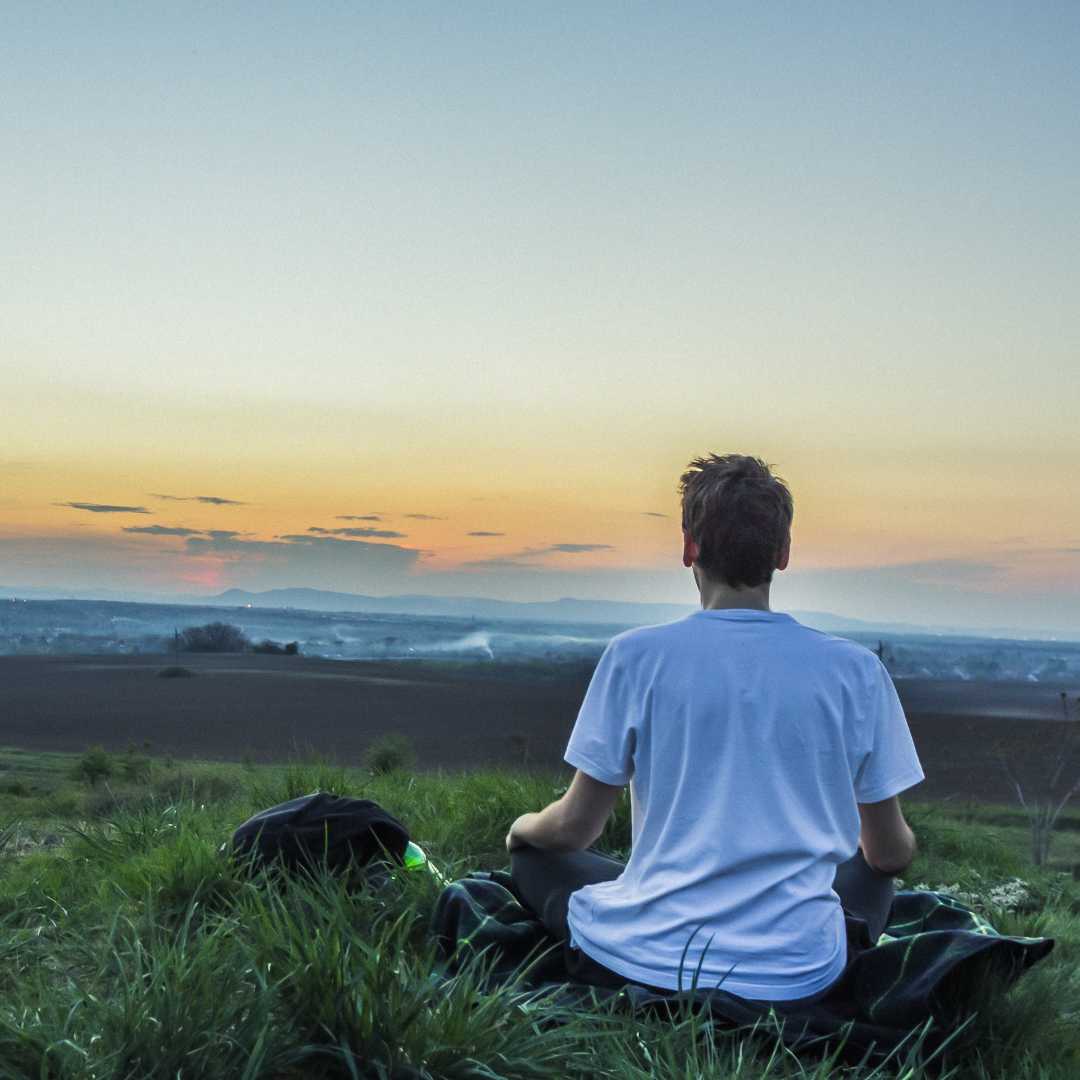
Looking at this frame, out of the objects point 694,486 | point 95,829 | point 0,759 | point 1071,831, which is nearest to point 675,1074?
point 694,486

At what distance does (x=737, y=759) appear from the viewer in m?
2.87

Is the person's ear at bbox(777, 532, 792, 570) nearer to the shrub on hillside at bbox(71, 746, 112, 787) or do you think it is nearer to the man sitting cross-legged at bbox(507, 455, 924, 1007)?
the man sitting cross-legged at bbox(507, 455, 924, 1007)

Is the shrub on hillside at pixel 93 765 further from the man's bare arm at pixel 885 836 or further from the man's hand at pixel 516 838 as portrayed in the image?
the man's bare arm at pixel 885 836

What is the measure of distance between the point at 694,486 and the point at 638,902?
3.63 ft

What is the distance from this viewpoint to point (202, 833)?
5148mm

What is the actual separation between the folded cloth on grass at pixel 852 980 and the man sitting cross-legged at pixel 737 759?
0.07 metres

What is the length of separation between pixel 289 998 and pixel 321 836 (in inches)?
63.8

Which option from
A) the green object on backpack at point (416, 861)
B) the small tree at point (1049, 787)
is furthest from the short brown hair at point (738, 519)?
the small tree at point (1049, 787)

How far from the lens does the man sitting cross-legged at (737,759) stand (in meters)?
2.87

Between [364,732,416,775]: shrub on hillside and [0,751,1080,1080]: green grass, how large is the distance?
3.15 meters

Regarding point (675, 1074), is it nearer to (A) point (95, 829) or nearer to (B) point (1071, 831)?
(A) point (95, 829)

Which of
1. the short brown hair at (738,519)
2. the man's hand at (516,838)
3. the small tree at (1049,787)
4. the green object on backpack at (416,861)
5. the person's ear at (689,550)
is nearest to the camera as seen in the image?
the short brown hair at (738,519)

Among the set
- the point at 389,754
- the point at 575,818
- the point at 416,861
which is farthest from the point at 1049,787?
the point at 575,818

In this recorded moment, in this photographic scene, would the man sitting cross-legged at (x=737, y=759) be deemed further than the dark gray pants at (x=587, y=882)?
No
